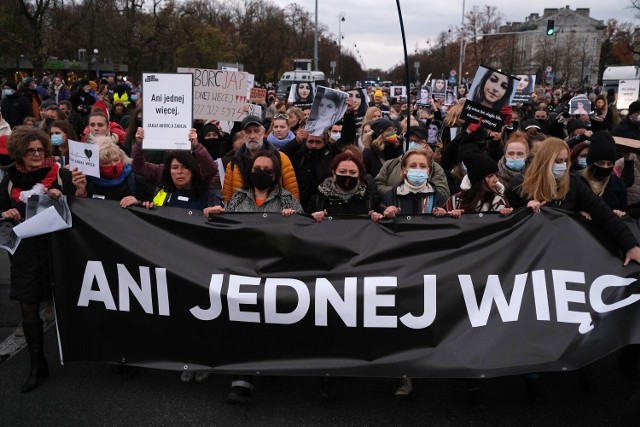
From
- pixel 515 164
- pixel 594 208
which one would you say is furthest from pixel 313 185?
pixel 594 208

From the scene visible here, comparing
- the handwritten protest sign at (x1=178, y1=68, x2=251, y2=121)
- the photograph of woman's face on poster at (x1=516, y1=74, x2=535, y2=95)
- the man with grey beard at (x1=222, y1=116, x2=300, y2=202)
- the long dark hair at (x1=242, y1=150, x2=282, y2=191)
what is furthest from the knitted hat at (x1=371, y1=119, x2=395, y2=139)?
the photograph of woman's face on poster at (x1=516, y1=74, x2=535, y2=95)

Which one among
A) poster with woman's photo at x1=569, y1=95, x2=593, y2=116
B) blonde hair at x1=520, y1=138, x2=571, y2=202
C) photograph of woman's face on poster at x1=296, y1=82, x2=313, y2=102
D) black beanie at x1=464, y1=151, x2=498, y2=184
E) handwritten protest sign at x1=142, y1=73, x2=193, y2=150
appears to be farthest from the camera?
poster with woman's photo at x1=569, y1=95, x2=593, y2=116

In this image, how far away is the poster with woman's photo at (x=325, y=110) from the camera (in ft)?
19.2

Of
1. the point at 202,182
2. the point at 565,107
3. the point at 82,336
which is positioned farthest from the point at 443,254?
the point at 565,107

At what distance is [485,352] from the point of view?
3777 millimetres

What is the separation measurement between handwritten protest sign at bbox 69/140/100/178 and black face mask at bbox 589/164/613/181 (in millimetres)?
3620

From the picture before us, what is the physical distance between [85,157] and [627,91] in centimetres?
1369

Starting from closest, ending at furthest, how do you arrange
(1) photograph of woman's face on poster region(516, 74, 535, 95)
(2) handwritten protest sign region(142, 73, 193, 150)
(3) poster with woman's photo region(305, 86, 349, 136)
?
(2) handwritten protest sign region(142, 73, 193, 150) < (3) poster with woman's photo region(305, 86, 349, 136) < (1) photograph of woman's face on poster region(516, 74, 535, 95)

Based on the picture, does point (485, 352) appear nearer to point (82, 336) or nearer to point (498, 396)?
point (498, 396)

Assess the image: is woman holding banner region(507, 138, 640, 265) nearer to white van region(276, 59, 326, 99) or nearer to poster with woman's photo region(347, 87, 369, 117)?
poster with woman's photo region(347, 87, 369, 117)

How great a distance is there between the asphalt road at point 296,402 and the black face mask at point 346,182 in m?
1.38

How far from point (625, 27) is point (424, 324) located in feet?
308

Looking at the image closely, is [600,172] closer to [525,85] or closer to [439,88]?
[525,85]

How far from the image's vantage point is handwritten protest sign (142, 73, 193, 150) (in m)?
4.98
